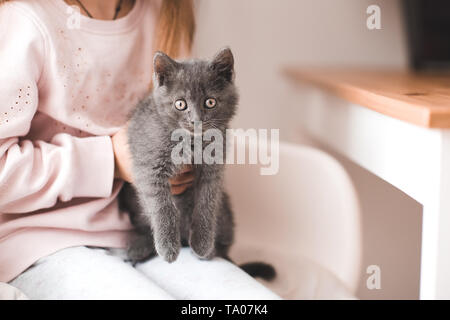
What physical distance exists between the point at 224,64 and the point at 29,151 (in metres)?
0.38

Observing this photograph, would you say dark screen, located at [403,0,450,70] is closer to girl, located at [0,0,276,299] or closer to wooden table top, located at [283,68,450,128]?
wooden table top, located at [283,68,450,128]

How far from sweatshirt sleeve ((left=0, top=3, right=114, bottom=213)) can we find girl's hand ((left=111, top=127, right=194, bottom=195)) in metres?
0.02

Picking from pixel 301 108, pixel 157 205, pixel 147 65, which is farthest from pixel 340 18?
pixel 157 205

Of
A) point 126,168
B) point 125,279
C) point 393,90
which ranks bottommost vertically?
point 125,279

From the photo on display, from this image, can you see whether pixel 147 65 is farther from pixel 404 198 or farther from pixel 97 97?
pixel 404 198

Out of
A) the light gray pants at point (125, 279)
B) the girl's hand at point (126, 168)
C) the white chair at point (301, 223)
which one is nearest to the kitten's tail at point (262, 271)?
the white chair at point (301, 223)

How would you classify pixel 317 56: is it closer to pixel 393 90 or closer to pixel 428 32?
pixel 428 32

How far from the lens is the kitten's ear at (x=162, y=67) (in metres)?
0.68

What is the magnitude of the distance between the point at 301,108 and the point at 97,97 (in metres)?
0.74

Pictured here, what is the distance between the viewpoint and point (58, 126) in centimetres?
89

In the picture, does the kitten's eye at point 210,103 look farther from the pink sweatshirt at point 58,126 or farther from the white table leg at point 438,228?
the white table leg at point 438,228

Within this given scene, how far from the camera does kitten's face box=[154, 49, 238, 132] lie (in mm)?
687

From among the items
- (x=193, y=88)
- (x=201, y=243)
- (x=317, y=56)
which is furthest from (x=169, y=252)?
(x=317, y=56)

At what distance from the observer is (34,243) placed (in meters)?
0.79
